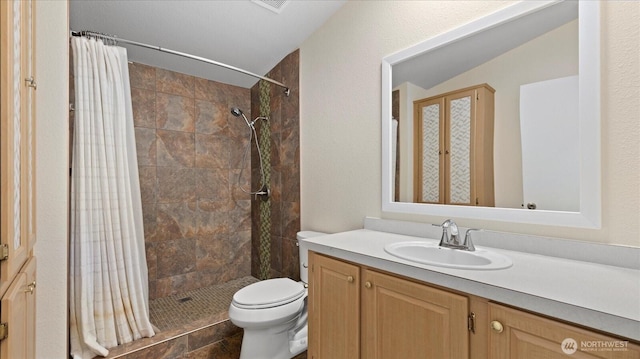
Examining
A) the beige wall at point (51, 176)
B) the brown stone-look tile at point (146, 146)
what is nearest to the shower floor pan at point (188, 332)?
the beige wall at point (51, 176)

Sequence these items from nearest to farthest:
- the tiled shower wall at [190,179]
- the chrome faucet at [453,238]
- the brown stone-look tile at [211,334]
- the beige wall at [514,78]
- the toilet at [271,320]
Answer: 1. the beige wall at [514,78]
2. the chrome faucet at [453,238]
3. the toilet at [271,320]
4. the brown stone-look tile at [211,334]
5. the tiled shower wall at [190,179]

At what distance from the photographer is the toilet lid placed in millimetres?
→ 1672

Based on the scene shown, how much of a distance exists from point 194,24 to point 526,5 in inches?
81.1

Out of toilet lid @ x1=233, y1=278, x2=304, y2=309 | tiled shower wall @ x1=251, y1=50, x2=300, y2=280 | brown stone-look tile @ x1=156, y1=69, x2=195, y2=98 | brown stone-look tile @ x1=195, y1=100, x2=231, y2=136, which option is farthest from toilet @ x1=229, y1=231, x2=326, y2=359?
brown stone-look tile @ x1=156, y1=69, x2=195, y2=98

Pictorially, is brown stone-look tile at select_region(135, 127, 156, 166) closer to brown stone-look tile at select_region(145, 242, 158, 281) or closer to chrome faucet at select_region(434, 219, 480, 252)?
brown stone-look tile at select_region(145, 242, 158, 281)

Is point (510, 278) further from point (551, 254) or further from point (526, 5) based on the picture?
point (526, 5)

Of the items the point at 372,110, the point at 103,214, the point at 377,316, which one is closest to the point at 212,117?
the point at 103,214

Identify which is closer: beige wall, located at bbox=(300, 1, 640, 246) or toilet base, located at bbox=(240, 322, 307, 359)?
beige wall, located at bbox=(300, 1, 640, 246)

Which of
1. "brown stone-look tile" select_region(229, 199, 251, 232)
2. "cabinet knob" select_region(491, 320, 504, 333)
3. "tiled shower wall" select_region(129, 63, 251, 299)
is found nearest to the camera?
"cabinet knob" select_region(491, 320, 504, 333)

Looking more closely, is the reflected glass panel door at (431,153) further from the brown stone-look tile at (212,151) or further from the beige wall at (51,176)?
the brown stone-look tile at (212,151)

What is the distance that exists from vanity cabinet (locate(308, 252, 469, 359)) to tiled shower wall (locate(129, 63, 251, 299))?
5.82 feet

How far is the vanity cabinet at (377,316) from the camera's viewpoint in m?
0.89

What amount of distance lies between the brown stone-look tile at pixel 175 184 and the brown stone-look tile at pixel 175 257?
40 centimetres

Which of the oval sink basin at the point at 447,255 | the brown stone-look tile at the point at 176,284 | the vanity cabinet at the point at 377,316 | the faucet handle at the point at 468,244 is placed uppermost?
the faucet handle at the point at 468,244
